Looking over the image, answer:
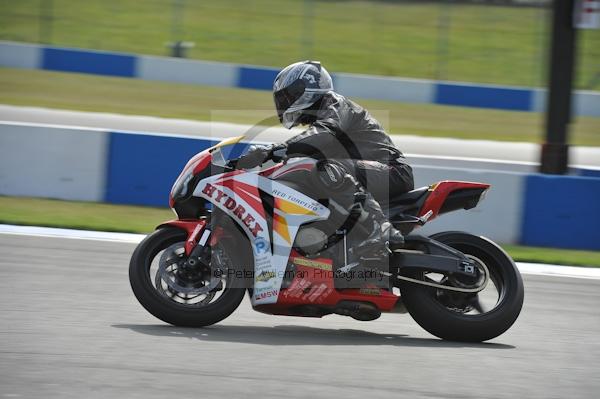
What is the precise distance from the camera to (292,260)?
5.70m

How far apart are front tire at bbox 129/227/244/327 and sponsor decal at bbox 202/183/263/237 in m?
0.28

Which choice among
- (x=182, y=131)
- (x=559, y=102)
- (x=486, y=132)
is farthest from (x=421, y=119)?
(x=559, y=102)

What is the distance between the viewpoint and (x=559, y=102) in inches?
425

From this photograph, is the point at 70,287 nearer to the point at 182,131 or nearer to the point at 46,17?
the point at 182,131

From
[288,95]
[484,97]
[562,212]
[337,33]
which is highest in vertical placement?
[337,33]

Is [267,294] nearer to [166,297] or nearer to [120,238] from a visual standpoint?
[166,297]

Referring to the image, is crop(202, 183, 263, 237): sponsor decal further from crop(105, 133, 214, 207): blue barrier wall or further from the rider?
crop(105, 133, 214, 207): blue barrier wall

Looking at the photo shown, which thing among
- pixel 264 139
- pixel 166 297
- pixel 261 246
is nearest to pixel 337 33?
pixel 264 139

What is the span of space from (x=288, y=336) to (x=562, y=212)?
4.91 metres

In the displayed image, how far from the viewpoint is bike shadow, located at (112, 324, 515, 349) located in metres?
5.59

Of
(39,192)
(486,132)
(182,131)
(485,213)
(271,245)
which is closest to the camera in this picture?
(271,245)

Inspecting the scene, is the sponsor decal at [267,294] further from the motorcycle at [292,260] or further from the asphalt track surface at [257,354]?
the asphalt track surface at [257,354]

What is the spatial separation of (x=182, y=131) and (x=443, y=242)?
10.5m

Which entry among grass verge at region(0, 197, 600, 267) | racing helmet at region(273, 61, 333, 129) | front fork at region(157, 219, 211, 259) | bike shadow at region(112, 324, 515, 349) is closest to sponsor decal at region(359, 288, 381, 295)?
bike shadow at region(112, 324, 515, 349)
